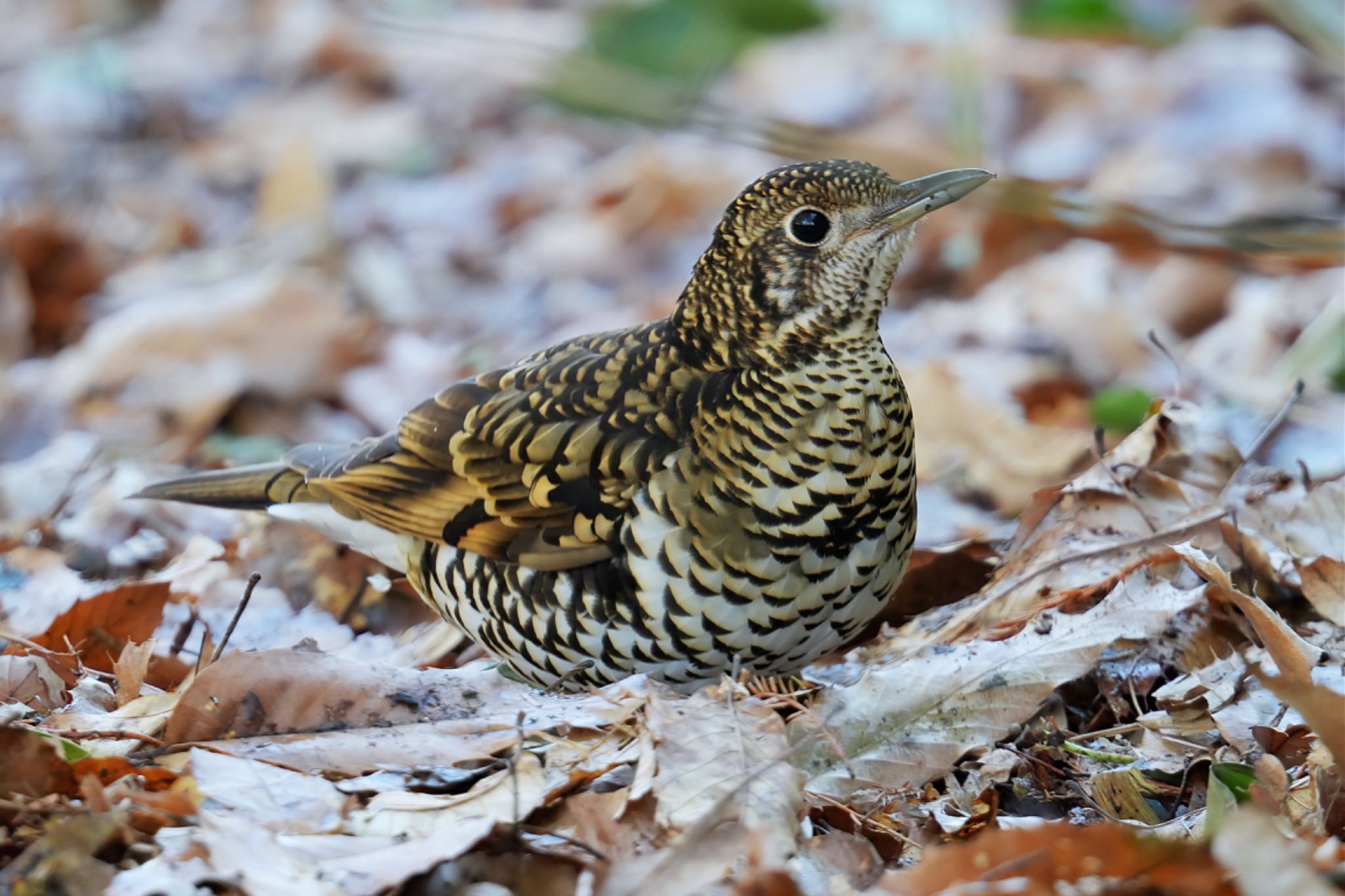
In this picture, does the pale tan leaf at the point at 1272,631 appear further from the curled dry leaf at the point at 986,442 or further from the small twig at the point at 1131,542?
the curled dry leaf at the point at 986,442

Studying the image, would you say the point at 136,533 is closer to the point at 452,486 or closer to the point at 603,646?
the point at 452,486

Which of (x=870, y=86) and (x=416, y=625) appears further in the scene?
(x=870, y=86)

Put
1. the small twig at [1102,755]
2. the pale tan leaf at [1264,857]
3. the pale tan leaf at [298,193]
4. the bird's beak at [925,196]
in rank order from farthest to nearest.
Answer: the pale tan leaf at [298,193], the bird's beak at [925,196], the small twig at [1102,755], the pale tan leaf at [1264,857]

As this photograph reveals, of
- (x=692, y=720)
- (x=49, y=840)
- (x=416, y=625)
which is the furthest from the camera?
(x=416, y=625)

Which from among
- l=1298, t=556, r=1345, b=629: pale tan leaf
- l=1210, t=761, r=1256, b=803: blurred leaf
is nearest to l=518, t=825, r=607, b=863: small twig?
l=1210, t=761, r=1256, b=803: blurred leaf

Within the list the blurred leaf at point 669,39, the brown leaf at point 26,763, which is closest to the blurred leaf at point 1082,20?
the blurred leaf at point 669,39

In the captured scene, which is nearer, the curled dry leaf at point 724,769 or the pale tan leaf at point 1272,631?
the curled dry leaf at point 724,769

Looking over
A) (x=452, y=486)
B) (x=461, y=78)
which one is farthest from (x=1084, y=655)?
(x=461, y=78)
